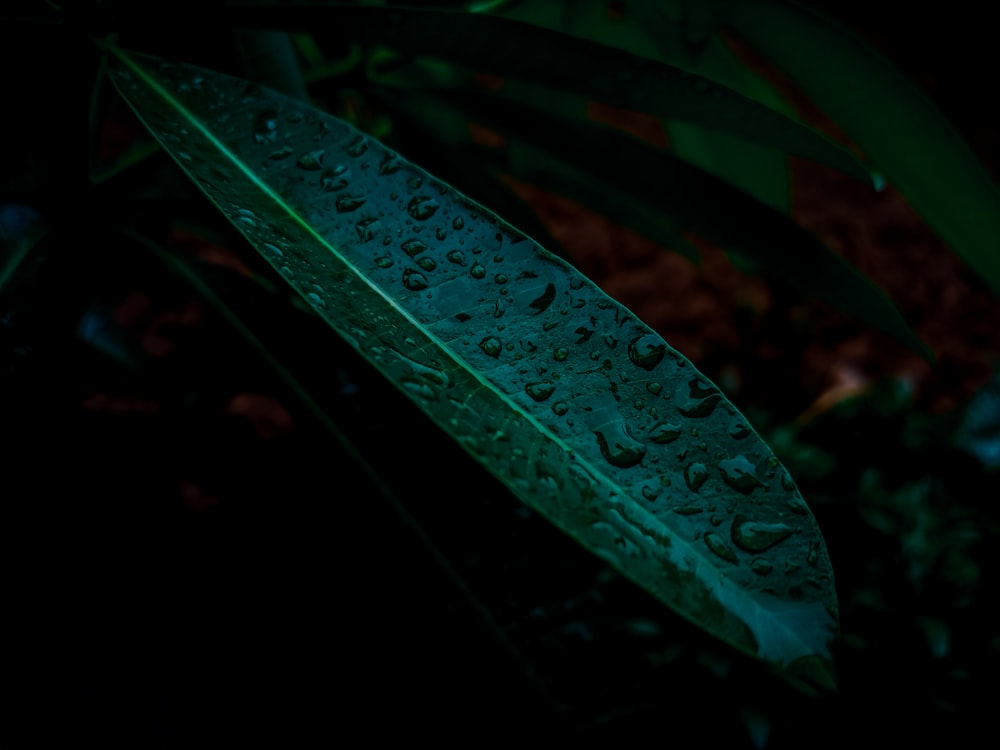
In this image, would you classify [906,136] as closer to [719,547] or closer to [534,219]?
[534,219]

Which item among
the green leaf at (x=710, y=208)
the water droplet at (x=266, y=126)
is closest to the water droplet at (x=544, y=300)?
the water droplet at (x=266, y=126)

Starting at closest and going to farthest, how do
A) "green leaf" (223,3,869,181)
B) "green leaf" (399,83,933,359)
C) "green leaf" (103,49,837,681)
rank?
"green leaf" (103,49,837,681) < "green leaf" (223,3,869,181) < "green leaf" (399,83,933,359)

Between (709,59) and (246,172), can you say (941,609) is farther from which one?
(246,172)

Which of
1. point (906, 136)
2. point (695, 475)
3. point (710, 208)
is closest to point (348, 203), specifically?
point (695, 475)

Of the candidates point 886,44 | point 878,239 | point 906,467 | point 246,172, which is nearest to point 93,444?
point 246,172

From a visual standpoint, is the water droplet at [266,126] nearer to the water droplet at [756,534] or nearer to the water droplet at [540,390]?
the water droplet at [540,390]

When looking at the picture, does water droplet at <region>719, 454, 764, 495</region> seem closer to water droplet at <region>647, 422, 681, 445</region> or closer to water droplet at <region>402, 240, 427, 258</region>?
water droplet at <region>647, 422, 681, 445</region>

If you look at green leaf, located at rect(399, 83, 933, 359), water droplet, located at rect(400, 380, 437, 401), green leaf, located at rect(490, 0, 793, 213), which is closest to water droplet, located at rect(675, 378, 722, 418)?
water droplet, located at rect(400, 380, 437, 401)
